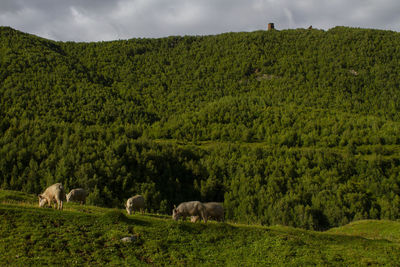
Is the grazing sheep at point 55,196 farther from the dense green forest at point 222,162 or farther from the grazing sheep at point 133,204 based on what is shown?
the dense green forest at point 222,162

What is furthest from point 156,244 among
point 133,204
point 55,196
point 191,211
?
point 55,196

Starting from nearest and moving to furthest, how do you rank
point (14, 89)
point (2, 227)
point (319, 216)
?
1. point (2, 227)
2. point (319, 216)
3. point (14, 89)

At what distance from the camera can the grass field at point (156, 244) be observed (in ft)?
71.8

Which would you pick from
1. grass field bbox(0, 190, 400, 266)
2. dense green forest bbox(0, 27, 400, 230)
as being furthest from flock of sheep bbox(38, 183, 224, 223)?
dense green forest bbox(0, 27, 400, 230)

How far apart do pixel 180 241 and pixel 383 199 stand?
10439 cm

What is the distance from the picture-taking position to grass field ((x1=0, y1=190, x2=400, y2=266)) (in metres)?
21.9

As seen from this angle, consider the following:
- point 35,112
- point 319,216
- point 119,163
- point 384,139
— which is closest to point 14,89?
point 35,112

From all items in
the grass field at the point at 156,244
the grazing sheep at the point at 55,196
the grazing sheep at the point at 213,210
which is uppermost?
the grazing sheep at the point at 55,196

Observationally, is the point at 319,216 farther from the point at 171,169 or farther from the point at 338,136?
the point at 338,136

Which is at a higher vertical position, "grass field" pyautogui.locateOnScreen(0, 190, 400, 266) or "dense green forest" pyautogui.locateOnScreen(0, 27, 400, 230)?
"dense green forest" pyautogui.locateOnScreen(0, 27, 400, 230)

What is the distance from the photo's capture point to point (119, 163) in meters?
113

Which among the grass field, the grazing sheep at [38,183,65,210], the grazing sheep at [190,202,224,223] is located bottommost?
the grass field

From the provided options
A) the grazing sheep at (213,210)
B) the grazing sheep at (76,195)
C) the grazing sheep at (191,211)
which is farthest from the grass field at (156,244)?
the grazing sheep at (76,195)

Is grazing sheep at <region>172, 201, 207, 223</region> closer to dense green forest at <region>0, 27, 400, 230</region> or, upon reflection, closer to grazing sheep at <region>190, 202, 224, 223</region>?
grazing sheep at <region>190, 202, 224, 223</region>
